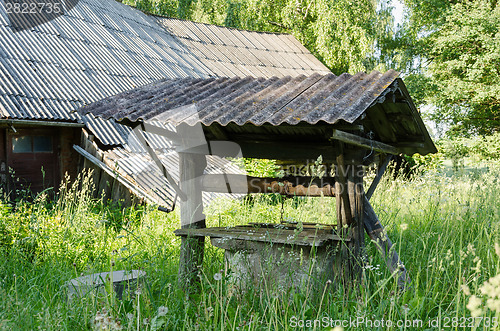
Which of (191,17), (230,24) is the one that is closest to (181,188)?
(230,24)

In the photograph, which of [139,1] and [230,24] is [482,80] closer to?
[230,24]

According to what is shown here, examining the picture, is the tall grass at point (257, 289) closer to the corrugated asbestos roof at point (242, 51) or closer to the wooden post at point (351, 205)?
the wooden post at point (351, 205)

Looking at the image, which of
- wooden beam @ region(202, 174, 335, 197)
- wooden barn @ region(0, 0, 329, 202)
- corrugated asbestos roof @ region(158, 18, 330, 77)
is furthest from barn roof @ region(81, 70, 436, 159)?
corrugated asbestos roof @ region(158, 18, 330, 77)

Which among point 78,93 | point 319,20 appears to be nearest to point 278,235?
point 78,93

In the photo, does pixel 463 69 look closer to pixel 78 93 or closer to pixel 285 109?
pixel 78 93

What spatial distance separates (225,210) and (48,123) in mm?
3879

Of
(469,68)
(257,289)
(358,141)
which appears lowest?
(257,289)

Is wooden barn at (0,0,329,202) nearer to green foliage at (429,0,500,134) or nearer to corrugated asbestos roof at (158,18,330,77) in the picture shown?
corrugated asbestos roof at (158,18,330,77)

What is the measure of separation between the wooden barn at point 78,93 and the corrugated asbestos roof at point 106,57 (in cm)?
3

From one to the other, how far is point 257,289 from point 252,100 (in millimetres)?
1557

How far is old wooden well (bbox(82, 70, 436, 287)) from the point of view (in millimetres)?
3652

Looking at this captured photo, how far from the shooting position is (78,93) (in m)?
10.0

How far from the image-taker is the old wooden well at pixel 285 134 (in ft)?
12.0

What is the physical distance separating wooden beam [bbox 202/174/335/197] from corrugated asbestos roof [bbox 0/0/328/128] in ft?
18.6
